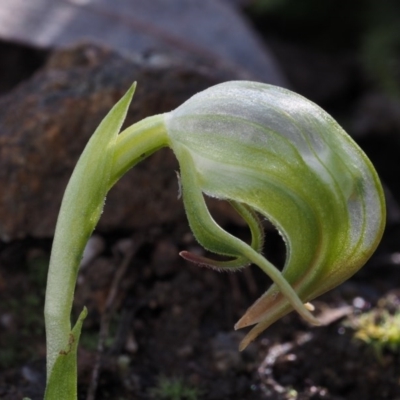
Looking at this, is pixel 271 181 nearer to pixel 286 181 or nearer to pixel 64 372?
pixel 286 181

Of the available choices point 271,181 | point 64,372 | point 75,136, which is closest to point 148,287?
point 75,136

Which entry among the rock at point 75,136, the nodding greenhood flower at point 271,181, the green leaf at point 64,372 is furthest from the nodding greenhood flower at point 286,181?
the rock at point 75,136

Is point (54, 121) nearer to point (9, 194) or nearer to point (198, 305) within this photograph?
point (9, 194)

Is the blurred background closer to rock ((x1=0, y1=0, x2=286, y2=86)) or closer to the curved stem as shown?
rock ((x1=0, y1=0, x2=286, y2=86))

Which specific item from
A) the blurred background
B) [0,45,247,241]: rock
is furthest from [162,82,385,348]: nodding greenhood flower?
[0,45,247,241]: rock

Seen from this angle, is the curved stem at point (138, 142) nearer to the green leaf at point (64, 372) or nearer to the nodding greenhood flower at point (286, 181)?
the nodding greenhood flower at point (286, 181)

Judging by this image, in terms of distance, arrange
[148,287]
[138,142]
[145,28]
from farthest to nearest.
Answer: [145,28] → [148,287] → [138,142]

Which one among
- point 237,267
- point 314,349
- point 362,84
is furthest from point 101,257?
point 362,84
